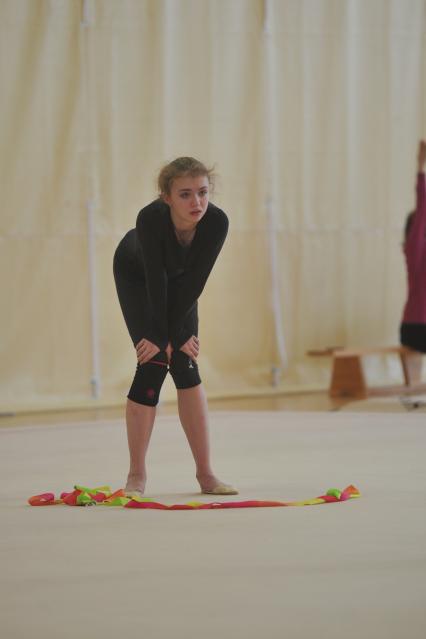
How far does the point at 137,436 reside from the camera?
2.68 m

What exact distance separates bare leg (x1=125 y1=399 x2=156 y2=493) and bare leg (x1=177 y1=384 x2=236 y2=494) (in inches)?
3.5

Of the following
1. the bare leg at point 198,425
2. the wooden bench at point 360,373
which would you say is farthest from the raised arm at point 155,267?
the wooden bench at point 360,373

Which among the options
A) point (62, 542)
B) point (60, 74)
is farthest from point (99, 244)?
point (62, 542)

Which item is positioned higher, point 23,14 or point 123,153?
point 23,14

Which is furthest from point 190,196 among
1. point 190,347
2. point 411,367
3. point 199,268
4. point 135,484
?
point 411,367

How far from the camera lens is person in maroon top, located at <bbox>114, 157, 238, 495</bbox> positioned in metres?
2.61

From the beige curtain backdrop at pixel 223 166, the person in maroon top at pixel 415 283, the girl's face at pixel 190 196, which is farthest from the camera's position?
the person in maroon top at pixel 415 283

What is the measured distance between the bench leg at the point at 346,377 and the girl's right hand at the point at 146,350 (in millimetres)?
2952

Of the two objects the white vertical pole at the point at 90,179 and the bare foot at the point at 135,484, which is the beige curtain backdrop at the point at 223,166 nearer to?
the white vertical pole at the point at 90,179

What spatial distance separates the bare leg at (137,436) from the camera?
268 cm

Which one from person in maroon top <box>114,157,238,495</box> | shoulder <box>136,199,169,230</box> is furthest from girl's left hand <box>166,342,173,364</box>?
shoulder <box>136,199,169,230</box>

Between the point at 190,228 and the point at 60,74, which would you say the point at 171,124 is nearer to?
the point at 60,74

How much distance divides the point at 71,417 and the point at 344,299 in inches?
73.6

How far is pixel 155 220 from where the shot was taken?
2619 millimetres
